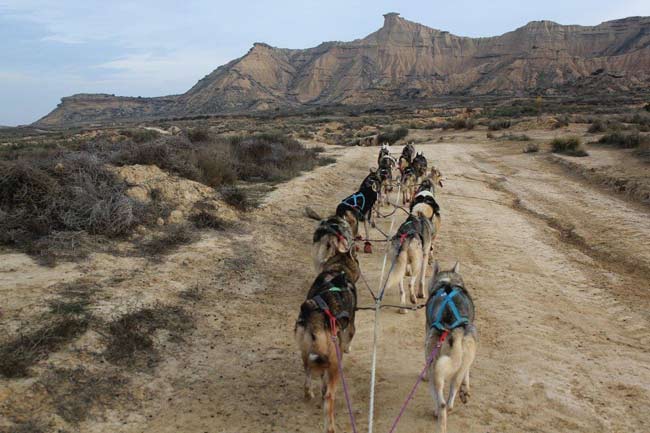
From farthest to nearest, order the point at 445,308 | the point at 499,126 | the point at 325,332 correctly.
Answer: the point at 499,126 < the point at 445,308 < the point at 325,332

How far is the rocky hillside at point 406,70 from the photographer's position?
97.1 meters

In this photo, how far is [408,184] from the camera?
14.2 meters

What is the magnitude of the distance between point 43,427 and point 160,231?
5349 millimetres

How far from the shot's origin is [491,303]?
23.3ft

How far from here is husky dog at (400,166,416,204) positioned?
46.6ft

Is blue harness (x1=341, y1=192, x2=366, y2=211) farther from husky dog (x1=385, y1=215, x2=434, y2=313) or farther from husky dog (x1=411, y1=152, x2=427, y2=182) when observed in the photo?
husky dog (x1=411, y1=152, x2=427, y2=182)

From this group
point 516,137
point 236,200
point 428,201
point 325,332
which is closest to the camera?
point 325,332

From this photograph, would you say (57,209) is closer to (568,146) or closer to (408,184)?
(408,184)

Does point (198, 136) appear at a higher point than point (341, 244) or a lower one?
higher

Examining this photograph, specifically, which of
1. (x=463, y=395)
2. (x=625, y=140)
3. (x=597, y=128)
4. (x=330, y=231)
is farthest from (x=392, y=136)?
(x=463, y=395)

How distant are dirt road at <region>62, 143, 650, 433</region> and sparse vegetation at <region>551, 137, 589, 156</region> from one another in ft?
36.1

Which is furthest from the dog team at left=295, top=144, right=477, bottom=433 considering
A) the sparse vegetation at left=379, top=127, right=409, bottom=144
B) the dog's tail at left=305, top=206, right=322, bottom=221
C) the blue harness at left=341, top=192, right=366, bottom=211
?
the sparse vegetation at left=379, top=127, right=409, bottom=144

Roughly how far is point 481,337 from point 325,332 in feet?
9.36

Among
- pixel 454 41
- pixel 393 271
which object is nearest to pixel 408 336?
pixel 393 271
